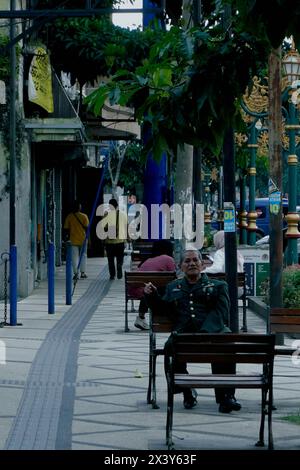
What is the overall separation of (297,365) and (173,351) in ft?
17.5

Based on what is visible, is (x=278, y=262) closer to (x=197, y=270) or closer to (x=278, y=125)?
(x=278, y=125)

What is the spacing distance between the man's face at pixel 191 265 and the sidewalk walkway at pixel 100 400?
3.90 feet

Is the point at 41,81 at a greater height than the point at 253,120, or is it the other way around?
the point at 41,81

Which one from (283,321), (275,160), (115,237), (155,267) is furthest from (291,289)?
(115,237)

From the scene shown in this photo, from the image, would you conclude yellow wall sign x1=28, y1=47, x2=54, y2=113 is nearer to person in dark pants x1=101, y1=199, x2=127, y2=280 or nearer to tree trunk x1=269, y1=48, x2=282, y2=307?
person in dark pants x1=101, y1=199, x2=127, y2=280

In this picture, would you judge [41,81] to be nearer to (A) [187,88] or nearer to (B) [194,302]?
(B) [194,302]

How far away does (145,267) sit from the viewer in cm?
1925

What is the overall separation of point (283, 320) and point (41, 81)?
15.2 meters

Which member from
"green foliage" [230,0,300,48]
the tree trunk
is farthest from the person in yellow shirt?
"green foliage" [230,0,300,48]

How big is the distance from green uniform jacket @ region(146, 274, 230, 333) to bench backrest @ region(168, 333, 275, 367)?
1760 mm

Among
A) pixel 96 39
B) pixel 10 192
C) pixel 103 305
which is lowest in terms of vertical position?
pixel 103 305

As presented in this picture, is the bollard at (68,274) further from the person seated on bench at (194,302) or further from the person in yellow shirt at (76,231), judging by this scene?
the person seated on bench at (194,302)

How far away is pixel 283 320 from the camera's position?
11.8 m

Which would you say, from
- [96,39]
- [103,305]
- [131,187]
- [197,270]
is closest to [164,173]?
[96,39]
